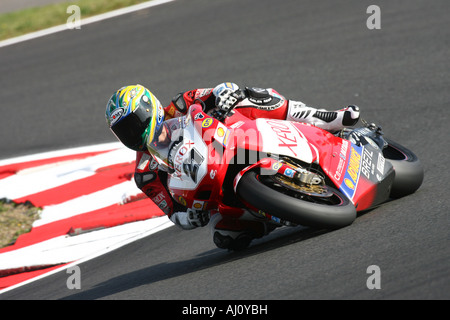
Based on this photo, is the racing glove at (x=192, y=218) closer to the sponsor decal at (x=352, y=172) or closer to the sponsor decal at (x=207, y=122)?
the sponsor decal at (x=207, y=122)

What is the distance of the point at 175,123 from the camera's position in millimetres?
5418

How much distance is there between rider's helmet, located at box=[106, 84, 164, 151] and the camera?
5121 millimetres

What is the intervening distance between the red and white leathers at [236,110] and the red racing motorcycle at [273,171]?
0.16 meters

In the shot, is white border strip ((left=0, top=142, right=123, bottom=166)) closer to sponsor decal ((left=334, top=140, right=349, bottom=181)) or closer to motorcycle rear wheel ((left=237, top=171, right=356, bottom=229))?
sponsor decal ((left=334, top=140, right=349, bottom=181))

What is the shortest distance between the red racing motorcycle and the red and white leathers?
158mm

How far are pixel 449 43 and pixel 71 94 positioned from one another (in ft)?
17.5

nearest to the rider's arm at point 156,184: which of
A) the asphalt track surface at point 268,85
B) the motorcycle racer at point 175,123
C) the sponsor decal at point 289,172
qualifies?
the motorcycle racer at point 175,123

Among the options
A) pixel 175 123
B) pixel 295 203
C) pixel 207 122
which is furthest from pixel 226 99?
pixel 295 203

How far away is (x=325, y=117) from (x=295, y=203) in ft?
4.39

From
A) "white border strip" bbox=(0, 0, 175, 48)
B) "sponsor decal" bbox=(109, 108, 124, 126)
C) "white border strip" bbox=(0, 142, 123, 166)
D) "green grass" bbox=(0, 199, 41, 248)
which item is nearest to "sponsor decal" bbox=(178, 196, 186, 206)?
"sponsor decal" bbox=(109, 108, 124, 126)

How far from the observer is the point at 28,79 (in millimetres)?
11344

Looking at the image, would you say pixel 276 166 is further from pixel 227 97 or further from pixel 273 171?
pixel 227 97

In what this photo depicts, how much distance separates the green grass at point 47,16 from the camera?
42.9 feet

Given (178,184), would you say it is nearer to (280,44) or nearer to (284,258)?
(284,258)
